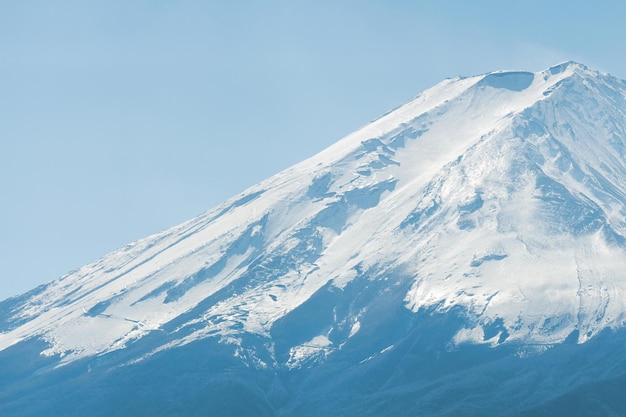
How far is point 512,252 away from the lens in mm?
184250

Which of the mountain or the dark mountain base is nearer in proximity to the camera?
the dark mountain base

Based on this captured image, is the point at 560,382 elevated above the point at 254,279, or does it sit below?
below

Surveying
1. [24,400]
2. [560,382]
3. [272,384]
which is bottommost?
[560,382]

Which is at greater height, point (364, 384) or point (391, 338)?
point (391, 338)

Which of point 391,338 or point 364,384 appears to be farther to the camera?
point 391,338

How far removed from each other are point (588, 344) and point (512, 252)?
26.7m

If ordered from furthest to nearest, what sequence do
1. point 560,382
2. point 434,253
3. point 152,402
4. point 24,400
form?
point 434,253
point 24,400
point 152,402
point 560,382

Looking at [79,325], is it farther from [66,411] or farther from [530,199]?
[530,199]

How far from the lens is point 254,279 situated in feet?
648

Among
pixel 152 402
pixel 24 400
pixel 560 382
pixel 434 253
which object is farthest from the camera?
pixel 434 253

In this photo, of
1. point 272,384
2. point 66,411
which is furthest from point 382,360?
point 66,411

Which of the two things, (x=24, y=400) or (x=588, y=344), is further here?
(x=24, y=400)

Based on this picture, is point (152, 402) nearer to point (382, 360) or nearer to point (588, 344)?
point (382, 360)

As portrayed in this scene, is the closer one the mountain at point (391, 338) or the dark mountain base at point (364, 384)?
the dark mountain base at point (364, 384)
